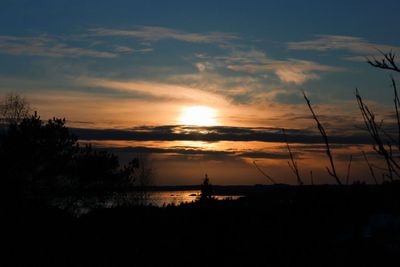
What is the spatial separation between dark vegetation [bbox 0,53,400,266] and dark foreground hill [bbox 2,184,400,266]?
3 cm

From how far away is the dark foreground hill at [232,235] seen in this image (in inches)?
322

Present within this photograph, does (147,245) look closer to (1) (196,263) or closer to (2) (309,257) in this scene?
(1) (196,263)

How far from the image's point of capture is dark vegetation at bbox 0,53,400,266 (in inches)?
324

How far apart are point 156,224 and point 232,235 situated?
11.9 metres

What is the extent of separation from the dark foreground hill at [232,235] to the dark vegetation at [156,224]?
1.4 inches

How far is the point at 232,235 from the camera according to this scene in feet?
51.9

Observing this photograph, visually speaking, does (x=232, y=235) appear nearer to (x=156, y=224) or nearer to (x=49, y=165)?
(x=156, y=224)

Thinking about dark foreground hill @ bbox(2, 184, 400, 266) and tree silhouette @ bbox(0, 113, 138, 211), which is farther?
tree silhouette @ bbox(0, 113, 138, 211)

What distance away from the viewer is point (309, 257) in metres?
8.74

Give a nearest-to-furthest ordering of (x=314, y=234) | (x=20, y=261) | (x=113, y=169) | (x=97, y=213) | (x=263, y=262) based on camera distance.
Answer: (x=314, y=234), (x=263, y=262), (x=20, y=261), (x=97, y=213), (x=113, y=169)

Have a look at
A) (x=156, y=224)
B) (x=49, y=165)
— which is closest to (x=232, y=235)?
(x=156, y=224)

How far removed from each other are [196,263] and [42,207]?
1439cm

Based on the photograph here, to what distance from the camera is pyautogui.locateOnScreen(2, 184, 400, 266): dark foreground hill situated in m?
8.17

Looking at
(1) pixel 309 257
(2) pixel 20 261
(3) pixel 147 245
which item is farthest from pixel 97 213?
(1) pixel 309 257
